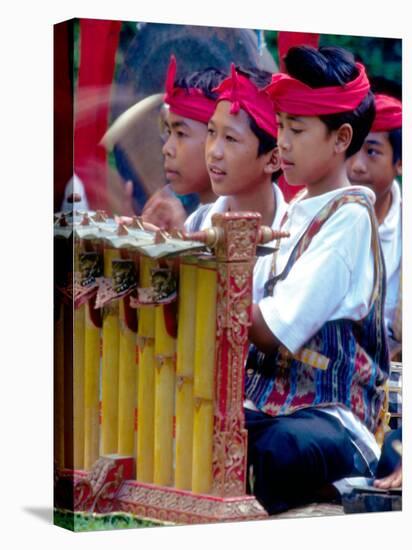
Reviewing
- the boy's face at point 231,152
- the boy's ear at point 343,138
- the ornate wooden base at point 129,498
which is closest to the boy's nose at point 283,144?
the boy's face at point 231,152

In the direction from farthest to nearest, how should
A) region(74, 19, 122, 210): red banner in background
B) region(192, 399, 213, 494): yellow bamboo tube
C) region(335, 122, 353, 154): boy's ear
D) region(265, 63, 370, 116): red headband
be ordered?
region(335, 122, 353, 154): boy's ear, region(265, 63, 370, 116): red headband, region(192, 399, 213, 494): yellow bamboo tube, region(74, 19, 122, 210): red banner in background

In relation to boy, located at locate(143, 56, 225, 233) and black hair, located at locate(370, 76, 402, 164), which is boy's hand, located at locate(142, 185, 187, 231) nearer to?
boy, located at locate(143, 56, 225, 233)

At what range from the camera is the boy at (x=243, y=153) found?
28.5ft

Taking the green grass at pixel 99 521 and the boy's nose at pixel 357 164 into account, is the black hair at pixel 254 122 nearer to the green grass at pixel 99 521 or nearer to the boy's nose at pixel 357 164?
the boy's nose at pixel 357 164

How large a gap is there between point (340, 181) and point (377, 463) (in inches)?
57.3

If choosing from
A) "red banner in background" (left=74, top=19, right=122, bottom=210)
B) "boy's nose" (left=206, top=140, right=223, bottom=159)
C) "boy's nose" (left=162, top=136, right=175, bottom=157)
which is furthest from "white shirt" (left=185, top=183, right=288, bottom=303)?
"red banner in background" (left=74, top=19, right=122, bottom=210)

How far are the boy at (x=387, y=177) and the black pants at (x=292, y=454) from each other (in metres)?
0.67

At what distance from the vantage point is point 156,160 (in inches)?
337

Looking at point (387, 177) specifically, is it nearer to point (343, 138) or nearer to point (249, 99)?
point (343, 138)

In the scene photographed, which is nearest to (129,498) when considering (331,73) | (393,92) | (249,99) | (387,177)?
(249,99)

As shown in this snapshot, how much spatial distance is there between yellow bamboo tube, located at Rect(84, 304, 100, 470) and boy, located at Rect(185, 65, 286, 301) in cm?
69

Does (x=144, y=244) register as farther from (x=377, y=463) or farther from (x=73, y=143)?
(x=377, y=463)

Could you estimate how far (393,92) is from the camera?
9.12m

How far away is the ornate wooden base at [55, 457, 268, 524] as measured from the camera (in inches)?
333
